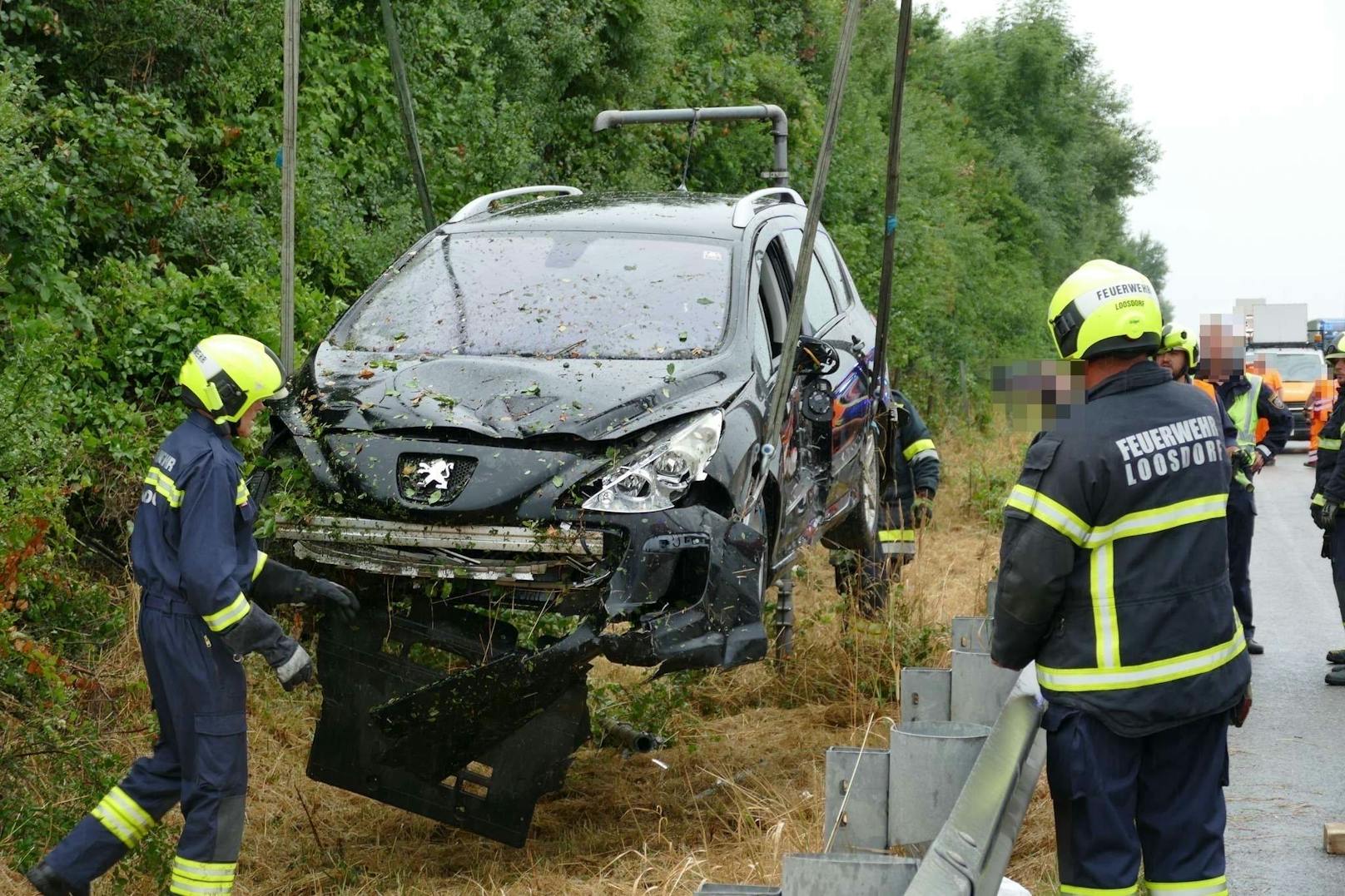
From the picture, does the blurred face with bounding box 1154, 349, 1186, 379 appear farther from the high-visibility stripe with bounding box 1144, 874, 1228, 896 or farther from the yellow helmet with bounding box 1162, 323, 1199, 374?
the high-visibility stripe with bounding box 1144, 874, 1228, 896

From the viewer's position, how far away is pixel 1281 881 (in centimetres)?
500

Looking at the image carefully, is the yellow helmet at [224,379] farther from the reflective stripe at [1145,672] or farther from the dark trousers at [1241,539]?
the dark trousers at [1241,539]

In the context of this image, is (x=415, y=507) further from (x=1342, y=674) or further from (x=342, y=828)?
(x=1342, y=674)

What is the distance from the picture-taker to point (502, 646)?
492 cm

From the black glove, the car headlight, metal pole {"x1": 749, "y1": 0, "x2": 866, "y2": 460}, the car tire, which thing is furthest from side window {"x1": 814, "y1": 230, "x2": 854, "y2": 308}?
the black glove

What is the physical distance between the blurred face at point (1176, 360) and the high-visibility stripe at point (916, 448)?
70.5 inches

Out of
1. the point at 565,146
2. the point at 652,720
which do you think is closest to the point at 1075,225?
the point at 565,146

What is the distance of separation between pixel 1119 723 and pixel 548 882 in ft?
6.92

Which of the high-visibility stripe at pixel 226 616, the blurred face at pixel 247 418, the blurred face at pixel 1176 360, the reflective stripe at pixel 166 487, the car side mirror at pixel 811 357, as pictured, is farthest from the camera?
the blurred face at pixel 1176 360

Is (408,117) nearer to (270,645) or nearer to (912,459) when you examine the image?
(912,459)

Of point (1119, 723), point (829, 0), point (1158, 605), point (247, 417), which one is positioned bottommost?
point (1119, 723)

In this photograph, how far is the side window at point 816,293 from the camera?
704cm

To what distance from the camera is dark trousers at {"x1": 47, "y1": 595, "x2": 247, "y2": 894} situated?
4.42 m

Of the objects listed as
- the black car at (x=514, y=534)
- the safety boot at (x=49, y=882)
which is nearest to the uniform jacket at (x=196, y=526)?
the black car at (x=514, y=534)
